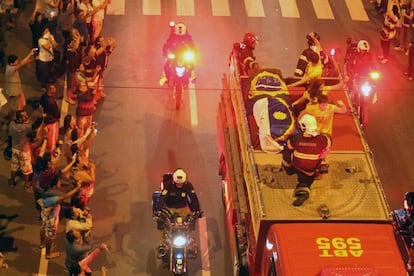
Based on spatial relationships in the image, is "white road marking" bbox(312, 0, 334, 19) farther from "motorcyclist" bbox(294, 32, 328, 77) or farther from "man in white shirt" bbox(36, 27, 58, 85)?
"man in white shirt" bbox(36, 27, 58, 85)

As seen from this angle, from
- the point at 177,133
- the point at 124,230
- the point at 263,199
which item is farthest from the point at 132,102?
the point at 263,199

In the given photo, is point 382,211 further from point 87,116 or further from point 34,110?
point 34,110

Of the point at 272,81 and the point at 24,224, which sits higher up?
the point at 272,81

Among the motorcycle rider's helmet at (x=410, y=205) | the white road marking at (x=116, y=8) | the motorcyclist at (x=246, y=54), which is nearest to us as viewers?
the motorcycle rider's helmet at (x=410, y=205)

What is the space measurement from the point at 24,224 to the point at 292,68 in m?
8.45

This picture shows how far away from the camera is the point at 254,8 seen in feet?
71.2

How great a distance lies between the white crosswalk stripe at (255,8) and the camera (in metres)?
21.3

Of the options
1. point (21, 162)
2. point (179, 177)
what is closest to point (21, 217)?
point (21, 162)

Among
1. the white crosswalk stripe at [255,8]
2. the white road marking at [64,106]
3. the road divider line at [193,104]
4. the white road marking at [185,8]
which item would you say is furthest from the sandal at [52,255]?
the white road marking at [185,8]

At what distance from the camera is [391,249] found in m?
10.1

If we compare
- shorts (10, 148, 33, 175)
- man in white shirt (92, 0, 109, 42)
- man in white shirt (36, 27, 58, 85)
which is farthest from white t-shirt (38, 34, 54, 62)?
shorts (10, 148, 33, 175)

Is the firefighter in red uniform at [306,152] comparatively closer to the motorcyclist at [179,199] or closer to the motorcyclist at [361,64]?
the motorcyclist at [179,199]

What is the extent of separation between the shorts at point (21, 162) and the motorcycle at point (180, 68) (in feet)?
13.2

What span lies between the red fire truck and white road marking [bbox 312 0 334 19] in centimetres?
816
